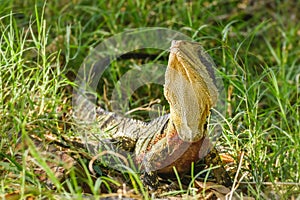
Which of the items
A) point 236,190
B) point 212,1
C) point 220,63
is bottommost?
point 236,190

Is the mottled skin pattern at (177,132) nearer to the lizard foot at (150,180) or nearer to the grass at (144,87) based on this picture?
the lizard foot at (150,180)

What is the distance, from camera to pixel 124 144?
3.79 m

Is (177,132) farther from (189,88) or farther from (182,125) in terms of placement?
(189,88)

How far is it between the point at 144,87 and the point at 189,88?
1.85 meters

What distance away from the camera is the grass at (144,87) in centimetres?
330

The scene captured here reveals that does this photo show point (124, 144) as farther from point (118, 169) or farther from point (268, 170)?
point (268, 170)

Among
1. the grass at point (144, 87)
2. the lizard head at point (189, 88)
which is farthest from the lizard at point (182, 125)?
the grass at point (144, 87)

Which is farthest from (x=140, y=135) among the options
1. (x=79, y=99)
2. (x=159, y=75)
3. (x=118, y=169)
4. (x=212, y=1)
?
(x=212, y=1)

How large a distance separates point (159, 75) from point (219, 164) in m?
1.68

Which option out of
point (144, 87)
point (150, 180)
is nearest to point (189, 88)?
point (150, 180)

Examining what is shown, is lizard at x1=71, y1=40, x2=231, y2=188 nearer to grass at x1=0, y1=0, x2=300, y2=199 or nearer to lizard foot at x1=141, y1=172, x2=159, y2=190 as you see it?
lizard foot at x1=141, y1=172, x2=159, y2=190

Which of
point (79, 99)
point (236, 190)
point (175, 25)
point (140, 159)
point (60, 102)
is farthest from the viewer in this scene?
point (175, 25)

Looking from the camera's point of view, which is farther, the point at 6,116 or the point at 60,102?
the point at 60,102

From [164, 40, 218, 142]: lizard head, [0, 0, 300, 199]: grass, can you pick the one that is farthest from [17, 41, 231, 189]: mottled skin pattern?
[0, 0, 300, 199]: grass
